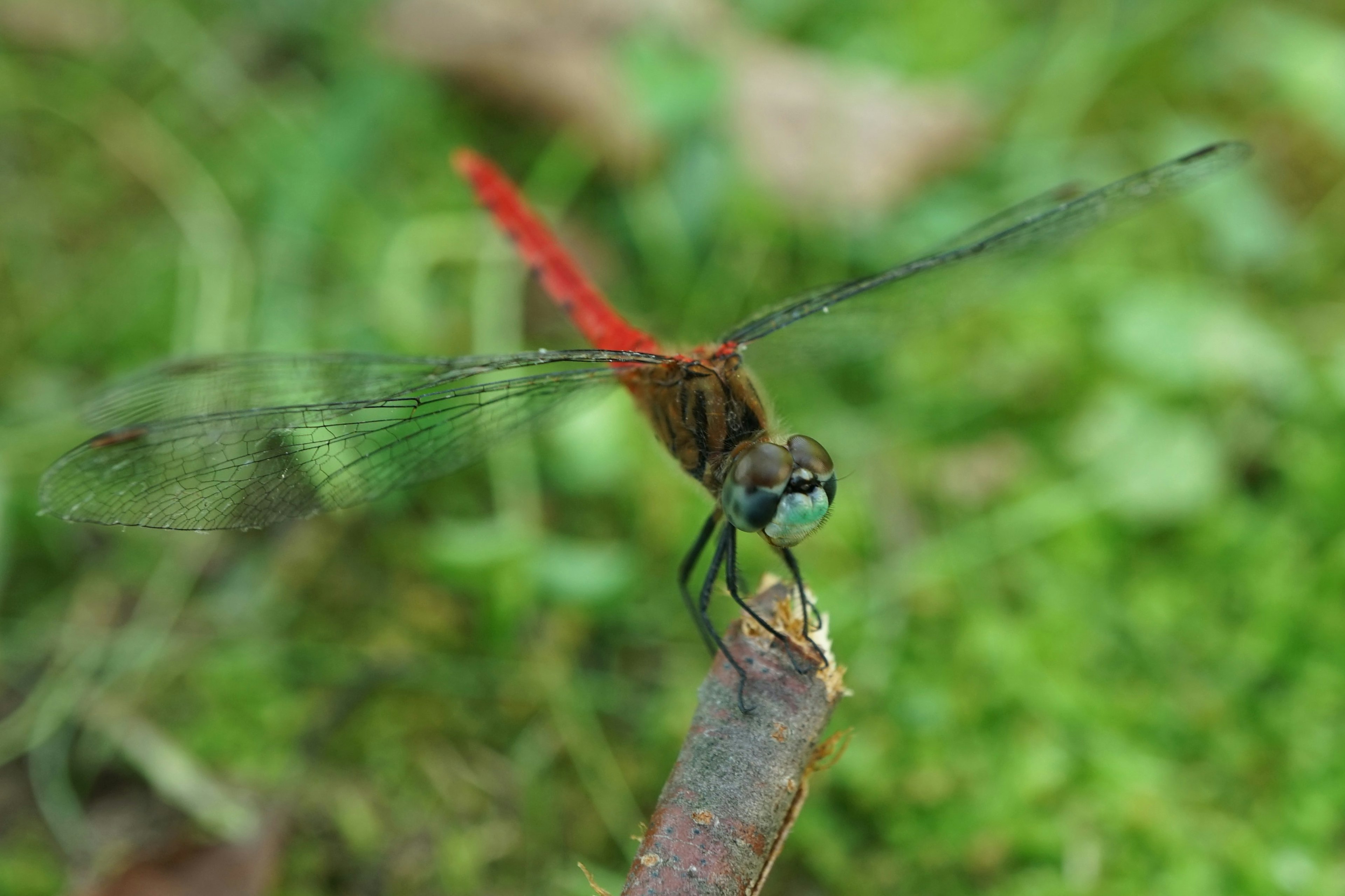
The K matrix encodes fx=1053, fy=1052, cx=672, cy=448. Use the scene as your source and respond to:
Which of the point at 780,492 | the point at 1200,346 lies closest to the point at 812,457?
the point at 780,492

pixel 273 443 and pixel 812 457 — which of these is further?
pixel 273 443

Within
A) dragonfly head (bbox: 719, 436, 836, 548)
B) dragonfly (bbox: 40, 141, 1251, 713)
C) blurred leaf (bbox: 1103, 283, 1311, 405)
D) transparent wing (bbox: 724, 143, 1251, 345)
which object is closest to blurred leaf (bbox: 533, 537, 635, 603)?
dragonfly (bbox: 40, 141, 1251, 713)

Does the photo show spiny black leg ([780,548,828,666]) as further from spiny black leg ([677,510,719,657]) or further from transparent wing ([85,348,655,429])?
transparent wing ([85,348,655,429])

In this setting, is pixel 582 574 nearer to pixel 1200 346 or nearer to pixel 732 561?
pixel 732 561

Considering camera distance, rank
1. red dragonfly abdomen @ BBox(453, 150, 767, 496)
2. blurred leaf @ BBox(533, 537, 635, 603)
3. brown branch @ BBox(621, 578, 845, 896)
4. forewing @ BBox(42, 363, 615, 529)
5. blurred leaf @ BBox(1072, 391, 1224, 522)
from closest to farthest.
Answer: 1. brown branch @ BBox(621, 578, 845, 896)
2. forewing @ BBox(42, 363, 615, 529)
3. red dragonfly abdomen @ BBox(453, 150, 767, 496)
4. blurred leaf @ BBox(533, 537, 635, 603)
5. blurred leaf @ BBox(1072, 391, 1224, 522)

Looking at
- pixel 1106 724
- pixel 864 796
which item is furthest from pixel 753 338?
pixel 1106 724

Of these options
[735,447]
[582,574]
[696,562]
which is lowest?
[582,574]
